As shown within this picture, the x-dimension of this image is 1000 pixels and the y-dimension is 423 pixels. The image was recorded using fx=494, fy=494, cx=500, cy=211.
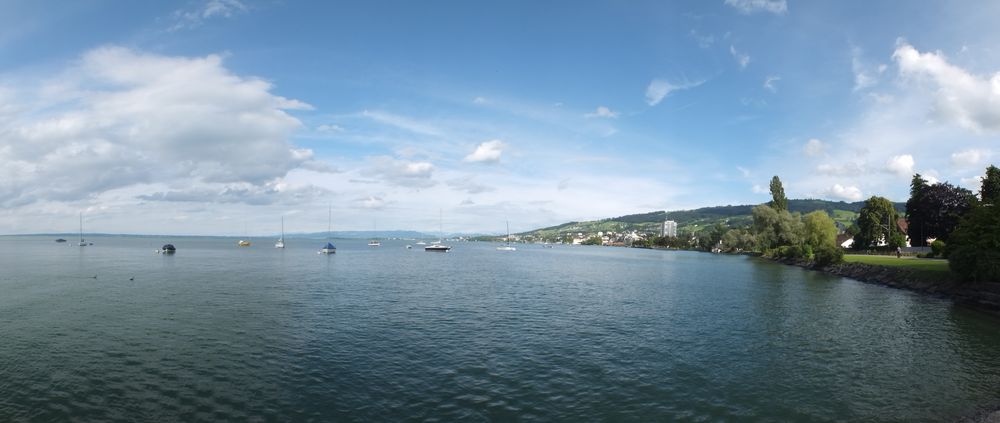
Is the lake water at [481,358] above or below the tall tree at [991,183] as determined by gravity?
below

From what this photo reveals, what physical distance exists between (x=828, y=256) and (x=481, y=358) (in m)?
91.4

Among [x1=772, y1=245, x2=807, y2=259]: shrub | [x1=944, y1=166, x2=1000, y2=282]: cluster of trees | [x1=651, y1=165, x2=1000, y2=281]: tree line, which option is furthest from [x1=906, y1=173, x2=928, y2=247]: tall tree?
[x1=944, y1=166, x2=1000, y2=282]: cluster of trees

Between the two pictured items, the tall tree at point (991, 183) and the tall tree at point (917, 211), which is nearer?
the tall tree at point (991, 183)

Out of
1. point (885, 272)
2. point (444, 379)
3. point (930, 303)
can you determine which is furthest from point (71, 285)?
point (885, 272)

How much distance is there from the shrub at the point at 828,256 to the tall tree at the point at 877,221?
24.8 meters

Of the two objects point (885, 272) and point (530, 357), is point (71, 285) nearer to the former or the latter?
point (530, 357)

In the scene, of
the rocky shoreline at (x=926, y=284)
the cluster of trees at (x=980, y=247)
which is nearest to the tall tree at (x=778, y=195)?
the rocky shoreline at (x=926, y=284)

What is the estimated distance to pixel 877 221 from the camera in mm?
112312

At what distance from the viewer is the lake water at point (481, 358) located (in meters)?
18.4

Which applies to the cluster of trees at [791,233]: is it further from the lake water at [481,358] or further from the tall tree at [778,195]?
the lake water at [481,358]

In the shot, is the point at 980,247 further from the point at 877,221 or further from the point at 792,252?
the point at 877,221

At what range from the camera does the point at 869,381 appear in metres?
22.1

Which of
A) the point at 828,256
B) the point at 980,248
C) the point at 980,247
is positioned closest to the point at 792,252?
the point at 828,256

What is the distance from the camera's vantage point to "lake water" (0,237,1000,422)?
18359 millimetres
